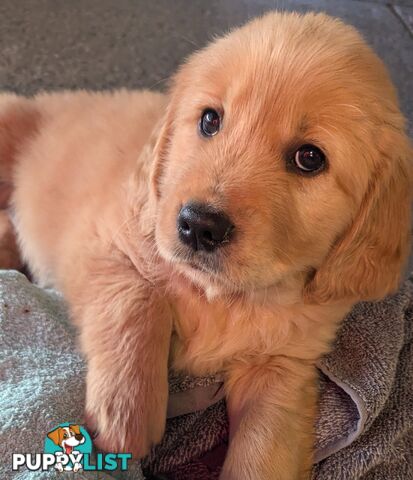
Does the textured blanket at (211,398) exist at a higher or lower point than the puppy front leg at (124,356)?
lower

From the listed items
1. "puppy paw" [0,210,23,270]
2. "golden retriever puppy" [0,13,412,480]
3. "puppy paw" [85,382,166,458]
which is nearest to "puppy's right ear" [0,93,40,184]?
"puppy paw" [0,210,23,270]

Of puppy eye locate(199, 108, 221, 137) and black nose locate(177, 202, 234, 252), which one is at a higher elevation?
puppy eye locate(199, 108, 221, 137)

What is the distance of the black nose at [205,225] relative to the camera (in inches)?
45.3

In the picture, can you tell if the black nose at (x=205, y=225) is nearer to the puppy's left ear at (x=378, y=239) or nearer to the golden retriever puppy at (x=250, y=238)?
the golden retriever puppy at (x=250, y=238)

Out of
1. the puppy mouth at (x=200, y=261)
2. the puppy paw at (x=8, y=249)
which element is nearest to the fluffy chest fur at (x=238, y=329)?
the puppy mouth at (x=200, y=261)

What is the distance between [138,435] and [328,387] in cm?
56

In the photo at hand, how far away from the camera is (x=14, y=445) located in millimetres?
1276

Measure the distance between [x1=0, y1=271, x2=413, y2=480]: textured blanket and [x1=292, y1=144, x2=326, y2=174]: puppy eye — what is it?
57cm

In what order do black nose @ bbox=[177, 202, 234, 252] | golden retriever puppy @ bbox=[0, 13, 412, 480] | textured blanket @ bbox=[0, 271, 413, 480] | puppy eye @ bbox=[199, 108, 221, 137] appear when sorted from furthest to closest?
textured blanket @ bbox=[0, 271, 413, 480] < puppy eye @ bbox=[199, 108, 221, 137] < golden retriever puppy @ bbox=[0, 13, 412, 480] < black nose @ bbox=[177, 202, 234, 252]

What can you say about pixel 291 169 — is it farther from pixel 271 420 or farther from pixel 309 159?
pixel 271 420

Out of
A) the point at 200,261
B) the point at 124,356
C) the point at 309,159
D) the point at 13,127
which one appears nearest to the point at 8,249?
the point at 13,127

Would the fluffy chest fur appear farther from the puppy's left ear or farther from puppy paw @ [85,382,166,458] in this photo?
puppy paw @ [85,382,166,458]

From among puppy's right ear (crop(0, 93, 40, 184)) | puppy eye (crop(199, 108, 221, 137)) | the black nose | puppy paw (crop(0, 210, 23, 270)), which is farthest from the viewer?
puppy's right ear (crop(0, 93, 40, 184))

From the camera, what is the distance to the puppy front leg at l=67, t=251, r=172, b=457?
1.35 meters
